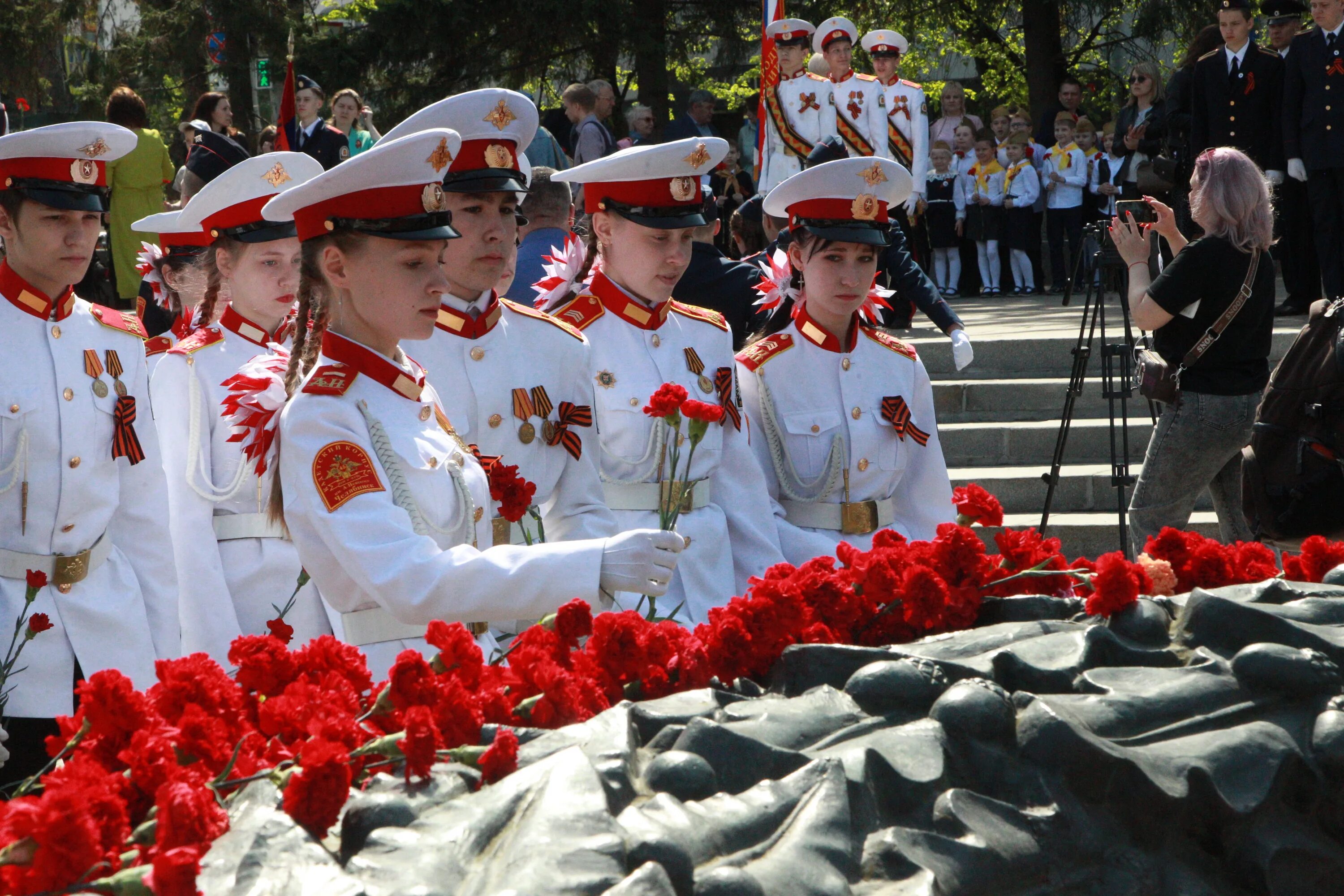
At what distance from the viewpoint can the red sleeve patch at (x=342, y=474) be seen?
7.54 ft

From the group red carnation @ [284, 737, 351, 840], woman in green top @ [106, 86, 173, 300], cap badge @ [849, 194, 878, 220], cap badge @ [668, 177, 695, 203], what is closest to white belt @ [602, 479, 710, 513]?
cap badge @ [668, 177, 695, 203]

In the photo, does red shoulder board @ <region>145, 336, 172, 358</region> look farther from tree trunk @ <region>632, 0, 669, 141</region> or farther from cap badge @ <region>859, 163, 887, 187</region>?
tree trunk @ <region>632, 0, 669, 141</region>

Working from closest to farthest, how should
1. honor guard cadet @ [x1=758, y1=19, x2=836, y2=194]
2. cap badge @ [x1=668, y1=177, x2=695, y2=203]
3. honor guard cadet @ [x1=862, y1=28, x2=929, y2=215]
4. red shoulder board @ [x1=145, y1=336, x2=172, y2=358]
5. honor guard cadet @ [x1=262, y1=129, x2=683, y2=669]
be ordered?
honor guard cadet @ [x1=262, y1=129, x2=683, y2=669], cap badge @ [x1=668, y1=177, x2=695, y2=203], red shoulder board @ [x1=145, y1=336, x2=172, y2=358], honor guard cadet @ [x1=758, y1=19, x2=836, y2=194], honor guard cadet @ [x1=862, y1=28, x2=929, y2=215]

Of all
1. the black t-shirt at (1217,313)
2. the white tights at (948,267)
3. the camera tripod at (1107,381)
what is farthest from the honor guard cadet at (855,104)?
the black t-shirt at (1217,313)

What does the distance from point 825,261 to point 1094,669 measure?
231cm

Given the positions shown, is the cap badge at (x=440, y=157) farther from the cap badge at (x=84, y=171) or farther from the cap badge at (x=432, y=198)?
the cap badge at (x=84, y=171)

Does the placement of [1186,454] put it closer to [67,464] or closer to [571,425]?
[571,425]

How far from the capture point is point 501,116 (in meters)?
3.30

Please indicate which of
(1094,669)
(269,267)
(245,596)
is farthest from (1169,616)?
(269,267)

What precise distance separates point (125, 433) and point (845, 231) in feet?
6.13

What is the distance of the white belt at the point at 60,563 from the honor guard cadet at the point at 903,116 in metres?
8.74

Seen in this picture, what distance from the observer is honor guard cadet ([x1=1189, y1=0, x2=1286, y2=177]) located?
10.1 metres

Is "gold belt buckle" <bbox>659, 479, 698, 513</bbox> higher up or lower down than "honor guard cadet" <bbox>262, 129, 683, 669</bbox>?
lower down

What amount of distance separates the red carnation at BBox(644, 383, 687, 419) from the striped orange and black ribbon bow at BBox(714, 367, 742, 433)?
1052mm
